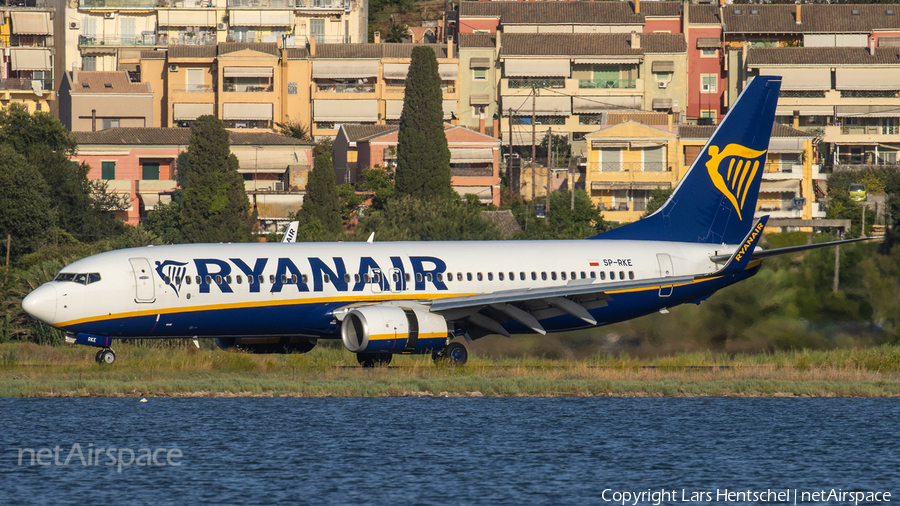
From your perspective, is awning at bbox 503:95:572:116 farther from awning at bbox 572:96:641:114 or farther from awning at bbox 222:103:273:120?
awning at bbox 222:103:273:120

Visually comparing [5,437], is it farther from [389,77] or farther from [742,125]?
[389,77]

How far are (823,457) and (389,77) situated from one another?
117316mm

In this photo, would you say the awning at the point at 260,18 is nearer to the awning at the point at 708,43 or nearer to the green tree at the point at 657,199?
the awning at the point at 708,43

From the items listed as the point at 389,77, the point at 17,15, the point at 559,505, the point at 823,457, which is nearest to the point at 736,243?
the point at 823,457

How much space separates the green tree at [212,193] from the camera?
88.4m

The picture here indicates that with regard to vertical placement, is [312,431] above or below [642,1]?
below

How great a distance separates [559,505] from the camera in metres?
22.2

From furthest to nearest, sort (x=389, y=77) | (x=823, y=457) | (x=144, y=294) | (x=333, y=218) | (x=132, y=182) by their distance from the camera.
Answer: (x=389, y=77) → (x=132, y=182) → (x=333, y=218) → (x=144, y=294) → (x=823, y=457)

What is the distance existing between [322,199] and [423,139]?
10.2 metres

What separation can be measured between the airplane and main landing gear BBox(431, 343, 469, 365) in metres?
0.04

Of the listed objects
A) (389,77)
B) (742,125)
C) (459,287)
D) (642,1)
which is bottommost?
(459,287)

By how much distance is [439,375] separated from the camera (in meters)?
37.2

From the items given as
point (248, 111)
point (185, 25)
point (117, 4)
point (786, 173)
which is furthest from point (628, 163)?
point (117, 4)

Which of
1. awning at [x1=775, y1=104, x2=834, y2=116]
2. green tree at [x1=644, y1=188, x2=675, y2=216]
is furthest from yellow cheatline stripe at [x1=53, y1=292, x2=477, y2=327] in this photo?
awning at [x1=775, y1=104, x2=834, y2=116]
